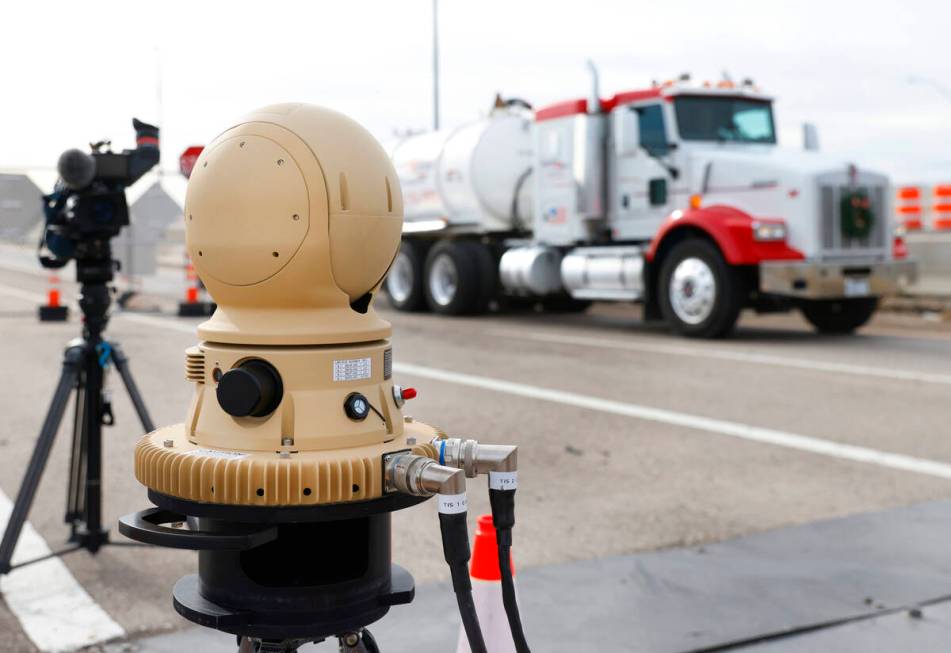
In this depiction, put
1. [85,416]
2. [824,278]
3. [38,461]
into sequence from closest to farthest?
[38,461] → [85,416] → [824,278]

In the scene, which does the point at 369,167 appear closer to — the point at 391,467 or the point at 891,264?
the point at 391,467

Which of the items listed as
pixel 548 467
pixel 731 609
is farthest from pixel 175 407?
pixel 731 609

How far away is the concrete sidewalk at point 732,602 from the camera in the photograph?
3.36 meters

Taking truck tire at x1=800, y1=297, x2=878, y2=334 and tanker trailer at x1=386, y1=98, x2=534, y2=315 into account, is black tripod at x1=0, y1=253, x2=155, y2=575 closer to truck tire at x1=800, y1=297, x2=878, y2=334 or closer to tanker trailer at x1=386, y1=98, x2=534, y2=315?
truck tire at x1=800, y1=297, x2=878, y2=334

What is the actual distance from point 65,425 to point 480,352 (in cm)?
502

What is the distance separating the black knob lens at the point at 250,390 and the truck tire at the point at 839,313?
42.0 feet

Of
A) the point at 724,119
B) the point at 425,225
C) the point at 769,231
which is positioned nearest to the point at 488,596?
the point at 769,231

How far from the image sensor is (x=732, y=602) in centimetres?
373

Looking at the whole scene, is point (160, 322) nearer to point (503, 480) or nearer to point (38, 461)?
point (38, 461)

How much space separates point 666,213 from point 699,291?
4.95ft

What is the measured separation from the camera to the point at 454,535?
183cm

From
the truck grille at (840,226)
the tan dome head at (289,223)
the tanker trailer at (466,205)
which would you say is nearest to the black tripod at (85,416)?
the tan dome head at (289,223)

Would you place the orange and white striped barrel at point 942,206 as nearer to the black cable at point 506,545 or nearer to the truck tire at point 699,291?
the truck tire at point 699,291

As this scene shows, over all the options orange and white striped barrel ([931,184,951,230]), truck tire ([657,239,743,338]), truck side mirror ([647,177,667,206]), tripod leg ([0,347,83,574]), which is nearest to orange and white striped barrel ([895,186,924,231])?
orange and white striped barrel ([931,184,951,230])
